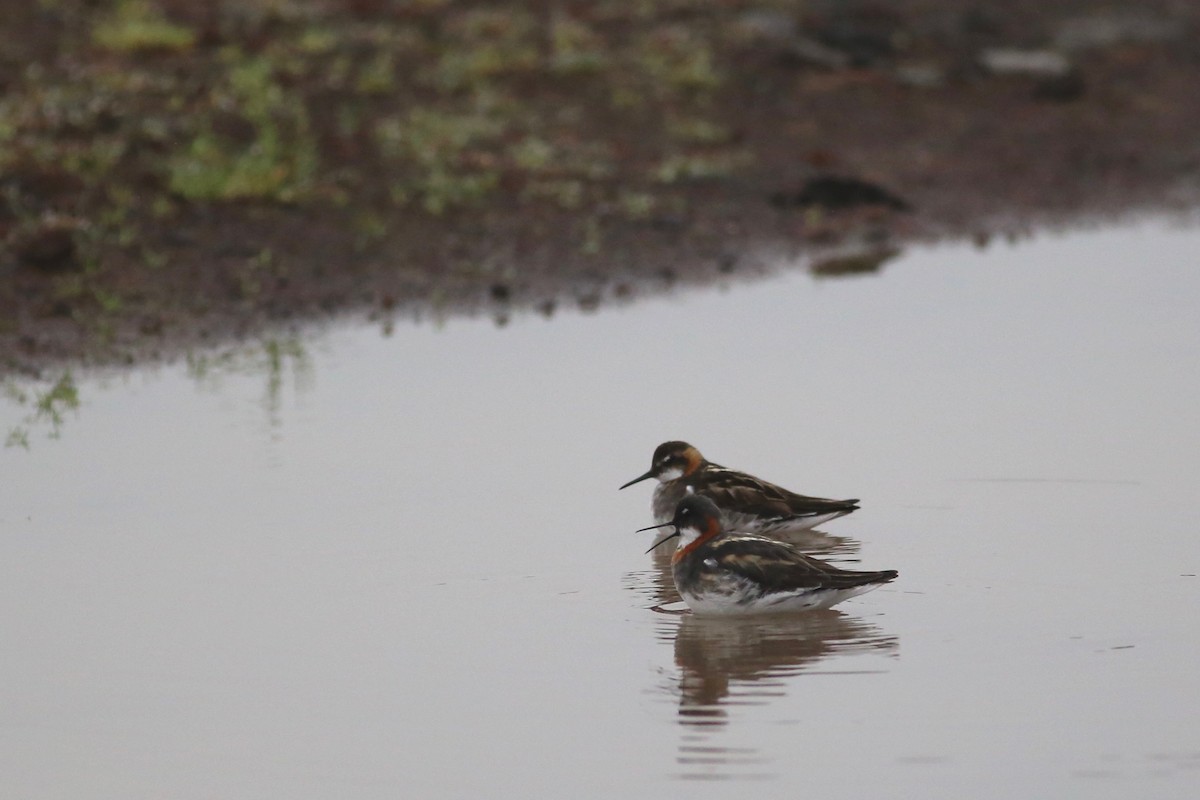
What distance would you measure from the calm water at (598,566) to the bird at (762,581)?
0.40 ft

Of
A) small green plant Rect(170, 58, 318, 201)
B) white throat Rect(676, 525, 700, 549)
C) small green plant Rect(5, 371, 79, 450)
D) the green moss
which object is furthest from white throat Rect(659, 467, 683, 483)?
the green moss

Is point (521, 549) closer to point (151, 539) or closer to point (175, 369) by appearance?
point (151, 539)

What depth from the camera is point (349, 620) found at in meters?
8.59

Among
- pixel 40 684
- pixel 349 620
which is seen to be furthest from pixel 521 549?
pixel 40 684

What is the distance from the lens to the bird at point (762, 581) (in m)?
8.93

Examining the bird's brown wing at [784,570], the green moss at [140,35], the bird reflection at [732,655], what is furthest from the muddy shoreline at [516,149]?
the bird's brown wing at [784,570]

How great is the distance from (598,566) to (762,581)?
3.29ft

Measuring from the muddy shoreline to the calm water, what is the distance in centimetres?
159

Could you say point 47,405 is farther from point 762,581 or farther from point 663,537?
point 762,581

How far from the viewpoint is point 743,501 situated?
1055cm

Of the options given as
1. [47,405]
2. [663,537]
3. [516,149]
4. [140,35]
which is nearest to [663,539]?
[663,537]

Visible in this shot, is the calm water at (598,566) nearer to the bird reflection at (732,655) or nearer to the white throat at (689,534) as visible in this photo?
the bird reflection at (732,655)

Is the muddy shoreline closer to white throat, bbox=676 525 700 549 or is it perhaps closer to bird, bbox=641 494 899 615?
white throat, bbox=676 525 700 549

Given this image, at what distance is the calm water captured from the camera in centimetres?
689
